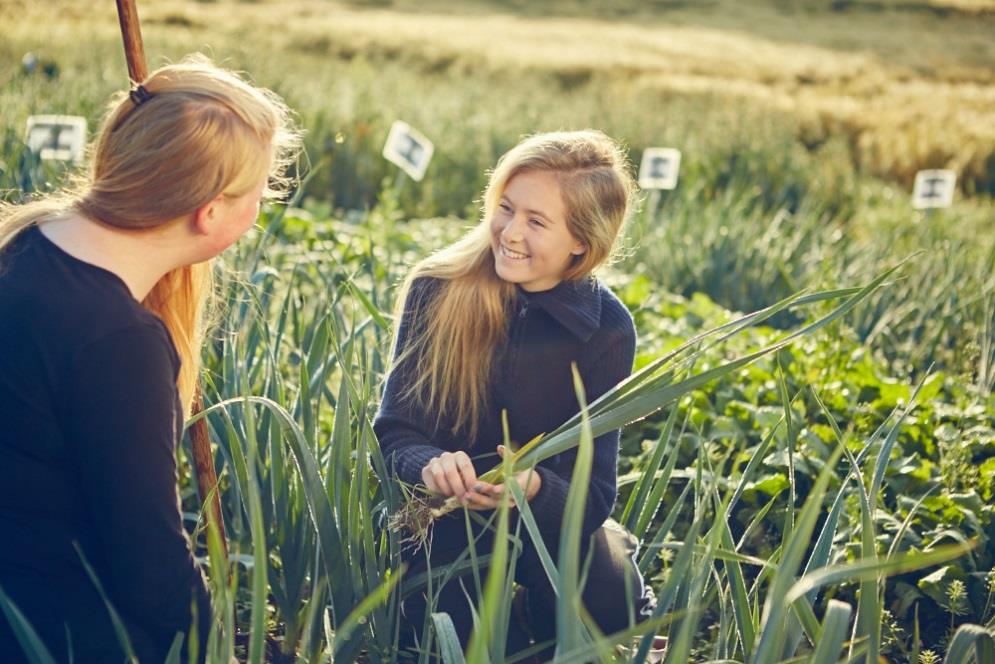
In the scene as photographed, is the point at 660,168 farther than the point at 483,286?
Yes

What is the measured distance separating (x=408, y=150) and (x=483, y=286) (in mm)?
2383

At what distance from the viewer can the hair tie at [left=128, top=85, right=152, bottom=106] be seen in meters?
1.25

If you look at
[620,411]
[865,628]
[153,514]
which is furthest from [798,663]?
[153,514]

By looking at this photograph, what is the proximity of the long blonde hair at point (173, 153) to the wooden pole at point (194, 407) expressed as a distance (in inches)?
4.6

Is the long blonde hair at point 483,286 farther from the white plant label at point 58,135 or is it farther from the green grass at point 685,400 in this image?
the white plant label at point 58,135

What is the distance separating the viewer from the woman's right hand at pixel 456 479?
148 cm

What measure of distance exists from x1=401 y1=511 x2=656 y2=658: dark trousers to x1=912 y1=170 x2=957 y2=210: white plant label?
11.5 ft

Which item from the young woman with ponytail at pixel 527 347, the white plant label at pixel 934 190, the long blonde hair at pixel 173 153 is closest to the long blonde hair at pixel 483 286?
the young woman with ponytail at pixel 527 347

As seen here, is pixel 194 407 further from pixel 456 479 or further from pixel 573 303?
pixel 573 303

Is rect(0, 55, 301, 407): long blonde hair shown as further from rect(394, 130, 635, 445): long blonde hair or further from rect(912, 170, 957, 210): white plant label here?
rect(912, 170, 957, 210): white plant label

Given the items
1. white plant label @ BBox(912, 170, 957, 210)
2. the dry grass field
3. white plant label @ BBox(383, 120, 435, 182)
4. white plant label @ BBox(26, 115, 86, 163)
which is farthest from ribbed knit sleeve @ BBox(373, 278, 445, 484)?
the dry grass field

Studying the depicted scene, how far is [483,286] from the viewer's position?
1787 mm

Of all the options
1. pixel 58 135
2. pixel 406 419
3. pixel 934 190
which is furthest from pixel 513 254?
pixel 934 190

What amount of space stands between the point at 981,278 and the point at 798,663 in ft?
9.62
